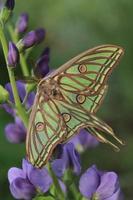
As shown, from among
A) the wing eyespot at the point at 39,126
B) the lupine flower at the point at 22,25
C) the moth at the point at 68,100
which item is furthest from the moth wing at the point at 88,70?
the lupine flower at the point at 22,25

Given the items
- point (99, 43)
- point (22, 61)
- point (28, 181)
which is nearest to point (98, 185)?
point (28, 181)

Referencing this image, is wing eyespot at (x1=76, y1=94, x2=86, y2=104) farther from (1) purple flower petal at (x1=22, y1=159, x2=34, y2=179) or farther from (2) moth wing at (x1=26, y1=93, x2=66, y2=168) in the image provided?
(1) purple flower petal at (x1=22, y1=159, x2=34, y2=179)

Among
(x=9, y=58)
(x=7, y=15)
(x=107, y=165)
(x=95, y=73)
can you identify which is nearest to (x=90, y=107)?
(x=95, y=73)

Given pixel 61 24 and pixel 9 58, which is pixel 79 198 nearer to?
pixel 9 58

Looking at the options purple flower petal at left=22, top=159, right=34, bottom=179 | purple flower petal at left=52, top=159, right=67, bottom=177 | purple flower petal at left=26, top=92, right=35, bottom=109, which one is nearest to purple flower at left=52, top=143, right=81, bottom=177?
purple flower petal at left=52, top=159, right=67, bottom=177

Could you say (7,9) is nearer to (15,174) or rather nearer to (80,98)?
(80,98)

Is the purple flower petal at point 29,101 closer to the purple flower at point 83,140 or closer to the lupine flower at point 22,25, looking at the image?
the lupine flower at point 22,25

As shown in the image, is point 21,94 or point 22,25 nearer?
point 21,94
